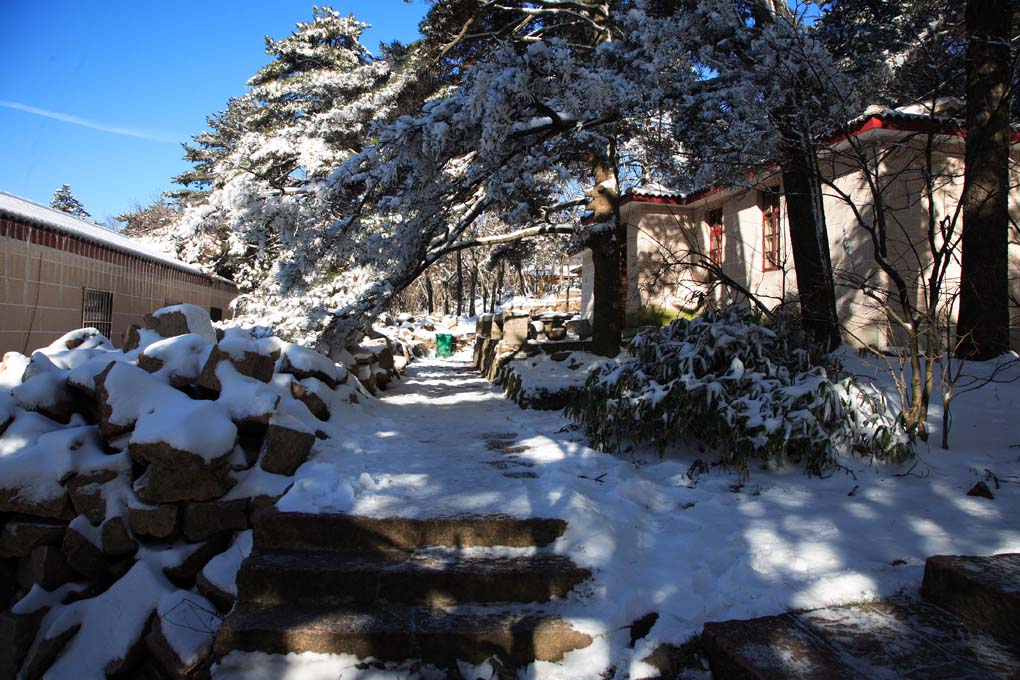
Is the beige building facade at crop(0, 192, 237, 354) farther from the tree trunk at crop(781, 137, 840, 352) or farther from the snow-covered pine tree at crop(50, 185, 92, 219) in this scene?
A: the snow-covered pine tree at crop(50, 185, 92, 219)

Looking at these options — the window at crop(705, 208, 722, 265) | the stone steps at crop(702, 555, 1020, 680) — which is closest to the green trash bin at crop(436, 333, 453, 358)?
the window at crop(705, 208, 722, 265)

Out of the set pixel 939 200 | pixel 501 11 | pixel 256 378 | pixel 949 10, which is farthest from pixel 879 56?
pixel 256 378

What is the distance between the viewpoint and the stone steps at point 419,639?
103 inches

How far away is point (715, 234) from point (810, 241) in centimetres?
711

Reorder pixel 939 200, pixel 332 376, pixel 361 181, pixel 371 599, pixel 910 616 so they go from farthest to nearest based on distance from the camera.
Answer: pixel 939 200 < pixel 361 181 < pixel 332 376 < pixel 371 599 < pixel 910 616

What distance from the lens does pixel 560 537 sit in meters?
3.32

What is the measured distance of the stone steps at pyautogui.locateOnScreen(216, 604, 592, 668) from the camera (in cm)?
262

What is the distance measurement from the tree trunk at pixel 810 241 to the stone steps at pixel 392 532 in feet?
10.3

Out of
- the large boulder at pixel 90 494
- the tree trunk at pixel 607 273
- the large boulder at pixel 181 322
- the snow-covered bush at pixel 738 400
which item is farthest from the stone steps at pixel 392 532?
the tree trunk at pixel 607 273

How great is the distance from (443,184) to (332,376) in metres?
2.71

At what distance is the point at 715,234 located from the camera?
12.9 metres

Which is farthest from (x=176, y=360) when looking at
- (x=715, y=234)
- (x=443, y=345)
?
(x=443, y=345)

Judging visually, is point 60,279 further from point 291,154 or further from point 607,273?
point 607,273

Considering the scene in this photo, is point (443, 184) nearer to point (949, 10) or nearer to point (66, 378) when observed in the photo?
point (66, 378)
